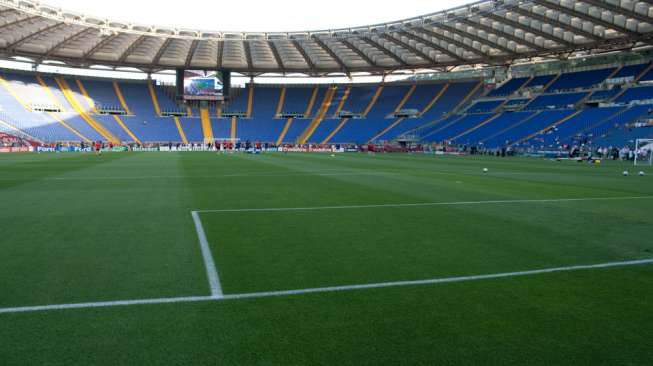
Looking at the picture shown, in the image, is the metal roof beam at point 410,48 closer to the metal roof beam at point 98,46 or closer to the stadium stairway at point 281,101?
the stadium stairway at point 281,101

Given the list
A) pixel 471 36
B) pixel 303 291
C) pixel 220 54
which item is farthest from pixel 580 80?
pixel 303 291

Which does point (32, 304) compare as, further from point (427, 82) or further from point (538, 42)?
point (427, 82)

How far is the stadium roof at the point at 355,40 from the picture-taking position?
4031 cm

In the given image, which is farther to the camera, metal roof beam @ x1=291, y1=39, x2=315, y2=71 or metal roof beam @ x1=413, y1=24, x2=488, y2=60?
metal roof beam @ x1=291, y1=39, x2=315, y2=71

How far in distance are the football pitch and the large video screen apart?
60898 millimetres

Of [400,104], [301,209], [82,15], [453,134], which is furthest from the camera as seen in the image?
[400,104]

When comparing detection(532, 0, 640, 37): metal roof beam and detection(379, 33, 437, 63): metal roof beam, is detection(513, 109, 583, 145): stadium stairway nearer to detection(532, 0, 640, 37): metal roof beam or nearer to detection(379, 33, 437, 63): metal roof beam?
detection(532, 0, 640, 37): metal roof beam

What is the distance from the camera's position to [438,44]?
5309cm

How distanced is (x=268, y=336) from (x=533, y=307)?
2.38 m

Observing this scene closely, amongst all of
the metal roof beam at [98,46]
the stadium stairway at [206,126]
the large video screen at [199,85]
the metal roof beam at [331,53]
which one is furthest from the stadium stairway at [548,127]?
the metal roof beam at [98,46]

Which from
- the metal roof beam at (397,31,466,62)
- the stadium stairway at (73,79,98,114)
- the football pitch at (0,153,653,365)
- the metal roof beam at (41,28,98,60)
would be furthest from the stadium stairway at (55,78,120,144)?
the football pitch at (0,153,653,365)

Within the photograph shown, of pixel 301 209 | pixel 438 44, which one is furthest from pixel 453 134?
pixel 301 209

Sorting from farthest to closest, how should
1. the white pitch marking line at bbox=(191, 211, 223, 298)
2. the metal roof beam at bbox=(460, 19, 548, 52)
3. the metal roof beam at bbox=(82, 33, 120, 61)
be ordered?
1. the metal roof beam at bbox=(82, 33, 120, 61)
2. the metal roof beam at bbox=(460, 19, 548, 52)
3. the white pitch marking line at bbox=(191, 211, 223, 298)

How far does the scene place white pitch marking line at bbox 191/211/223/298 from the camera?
14.5 feet
